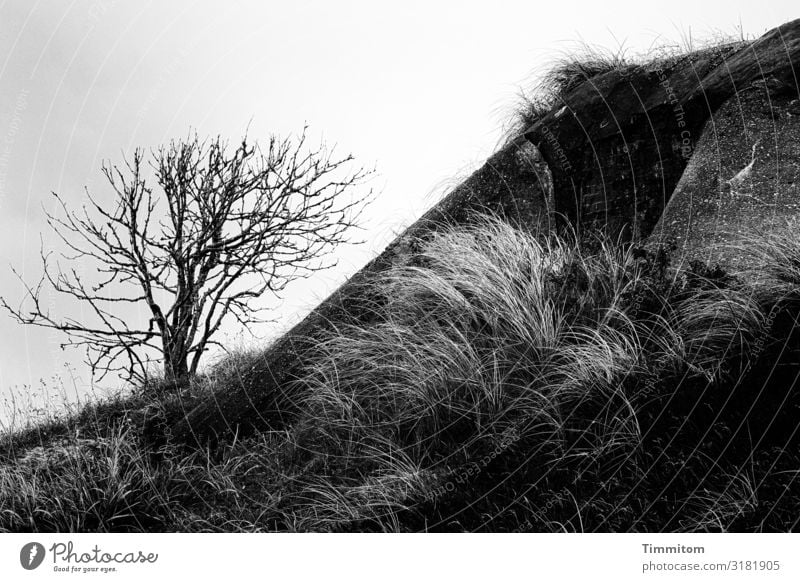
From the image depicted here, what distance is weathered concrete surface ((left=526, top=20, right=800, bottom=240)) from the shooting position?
554cm

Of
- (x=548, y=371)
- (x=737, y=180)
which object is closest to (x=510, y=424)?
(x=548, y=371)

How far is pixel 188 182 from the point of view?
752 cm

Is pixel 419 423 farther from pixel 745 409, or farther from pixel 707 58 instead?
pixel 707 58

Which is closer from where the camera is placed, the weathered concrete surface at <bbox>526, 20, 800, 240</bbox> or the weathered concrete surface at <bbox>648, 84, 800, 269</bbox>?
the weathered concrete surface at <bbox>648, 84, 800, 269</bbox>

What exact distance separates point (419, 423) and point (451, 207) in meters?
2.26

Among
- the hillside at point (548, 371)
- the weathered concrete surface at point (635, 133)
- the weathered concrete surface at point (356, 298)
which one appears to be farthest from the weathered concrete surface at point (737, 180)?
the weathered concrete surface at point (356, 298)

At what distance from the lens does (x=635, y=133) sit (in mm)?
5859

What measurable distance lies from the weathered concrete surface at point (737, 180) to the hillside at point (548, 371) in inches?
0.6

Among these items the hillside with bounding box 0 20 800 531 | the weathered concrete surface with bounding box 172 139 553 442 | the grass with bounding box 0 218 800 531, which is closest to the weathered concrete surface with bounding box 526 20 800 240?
the hillside with bounding box 0 20 800 531

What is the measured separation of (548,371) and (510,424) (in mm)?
427

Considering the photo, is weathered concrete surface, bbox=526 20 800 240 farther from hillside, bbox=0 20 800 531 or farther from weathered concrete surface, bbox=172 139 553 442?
weathered concrete surface, bbox=172 139 553 442

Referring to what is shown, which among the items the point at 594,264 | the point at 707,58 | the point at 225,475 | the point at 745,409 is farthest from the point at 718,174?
the point at 225,475

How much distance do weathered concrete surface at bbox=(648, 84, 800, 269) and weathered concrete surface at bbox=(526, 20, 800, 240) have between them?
25cm

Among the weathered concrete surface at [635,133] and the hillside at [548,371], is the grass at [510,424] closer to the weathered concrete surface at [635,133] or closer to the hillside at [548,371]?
the hillside at [548,371]
